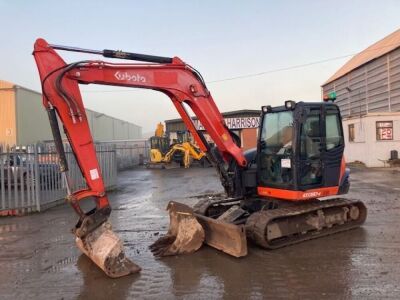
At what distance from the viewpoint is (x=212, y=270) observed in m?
5.88

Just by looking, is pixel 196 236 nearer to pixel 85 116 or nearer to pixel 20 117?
pixel 85 116

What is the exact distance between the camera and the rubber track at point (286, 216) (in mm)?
6672

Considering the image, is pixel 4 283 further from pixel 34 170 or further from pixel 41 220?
pixel 34 170

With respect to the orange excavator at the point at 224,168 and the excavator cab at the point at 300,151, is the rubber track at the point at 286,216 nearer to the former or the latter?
the orange excavator at the point at 224,168

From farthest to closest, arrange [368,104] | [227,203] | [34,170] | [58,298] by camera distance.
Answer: [368,104] → [34,170] → [227,203] → [58,298]

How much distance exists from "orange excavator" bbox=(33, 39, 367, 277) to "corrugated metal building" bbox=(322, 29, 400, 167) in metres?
16.9

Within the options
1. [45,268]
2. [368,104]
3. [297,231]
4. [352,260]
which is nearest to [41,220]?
[45,268]

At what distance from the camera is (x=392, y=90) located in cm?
2462

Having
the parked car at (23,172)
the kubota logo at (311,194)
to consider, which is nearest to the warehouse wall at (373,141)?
the kubota logo at (311,194)

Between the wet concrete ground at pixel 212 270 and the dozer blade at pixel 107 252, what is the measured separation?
0.50 ft

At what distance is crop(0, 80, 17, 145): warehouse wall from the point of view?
105ft

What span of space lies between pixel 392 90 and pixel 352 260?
21.3m

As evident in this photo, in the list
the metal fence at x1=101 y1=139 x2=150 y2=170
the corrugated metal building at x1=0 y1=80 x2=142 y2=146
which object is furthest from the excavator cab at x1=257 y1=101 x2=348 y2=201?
the corrugated metal building at x1=0 y1=80 x2=142 y2=146

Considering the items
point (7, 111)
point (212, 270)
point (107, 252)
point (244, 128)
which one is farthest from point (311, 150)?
point (7, 111)
